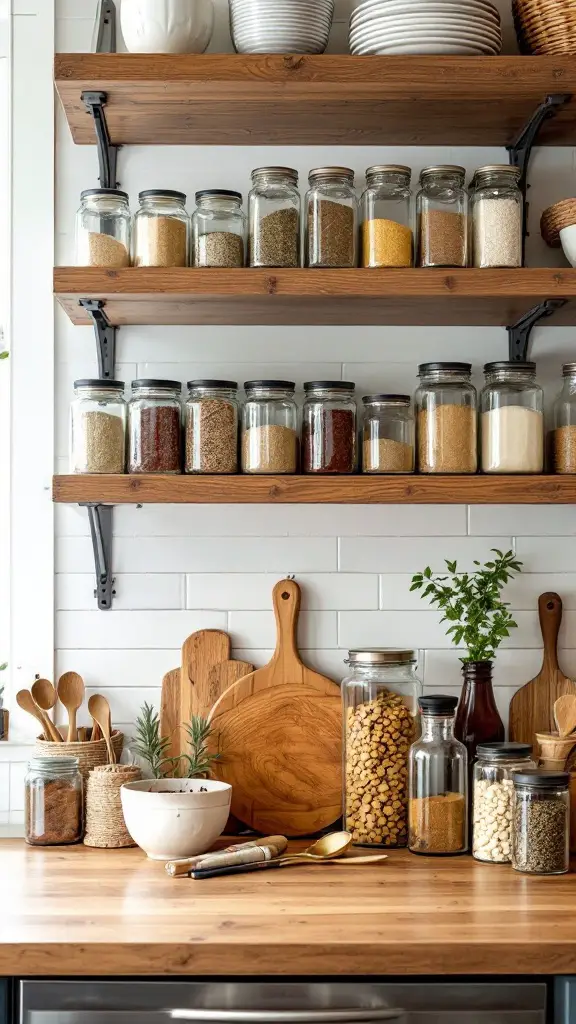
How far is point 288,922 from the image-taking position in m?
1.59

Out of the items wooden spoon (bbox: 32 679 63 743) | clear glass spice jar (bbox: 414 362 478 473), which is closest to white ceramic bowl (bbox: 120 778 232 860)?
wooden spoon (bbox: 32 679 63 743)

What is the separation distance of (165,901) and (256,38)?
59.8 inches

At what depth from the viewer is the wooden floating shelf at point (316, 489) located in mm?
1956

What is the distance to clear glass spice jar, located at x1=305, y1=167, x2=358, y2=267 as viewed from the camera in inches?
79.0

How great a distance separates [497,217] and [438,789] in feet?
3.42

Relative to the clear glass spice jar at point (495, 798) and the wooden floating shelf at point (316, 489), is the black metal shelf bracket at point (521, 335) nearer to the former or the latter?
the wooden floating shelf at point (316, 489)

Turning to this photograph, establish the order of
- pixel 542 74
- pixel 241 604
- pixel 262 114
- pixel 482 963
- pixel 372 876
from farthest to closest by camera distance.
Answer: pixel 241 604 → pixel 262 114 → pixel 542 74 → pixel 372 876 → pixel 482 963

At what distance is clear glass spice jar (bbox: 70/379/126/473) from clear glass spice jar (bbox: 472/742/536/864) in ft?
2.78

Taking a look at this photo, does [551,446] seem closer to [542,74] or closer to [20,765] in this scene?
[542,74]

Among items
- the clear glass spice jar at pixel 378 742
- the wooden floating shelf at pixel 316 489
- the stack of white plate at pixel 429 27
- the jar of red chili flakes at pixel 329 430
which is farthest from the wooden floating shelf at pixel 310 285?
the clear glass spice jar at pixel 378 742

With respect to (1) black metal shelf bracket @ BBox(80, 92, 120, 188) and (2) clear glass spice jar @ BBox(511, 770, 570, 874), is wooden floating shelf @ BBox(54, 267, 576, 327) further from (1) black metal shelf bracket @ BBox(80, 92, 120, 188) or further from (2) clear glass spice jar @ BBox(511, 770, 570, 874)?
(2) clear glass spice jar @ BBox(511, 770, 570, 874)

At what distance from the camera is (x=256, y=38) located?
204cm

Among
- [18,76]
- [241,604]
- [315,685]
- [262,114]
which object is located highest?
[18,76]

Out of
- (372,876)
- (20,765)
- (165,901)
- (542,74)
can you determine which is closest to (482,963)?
(372,876)
